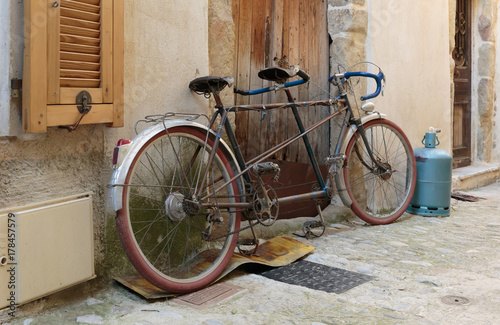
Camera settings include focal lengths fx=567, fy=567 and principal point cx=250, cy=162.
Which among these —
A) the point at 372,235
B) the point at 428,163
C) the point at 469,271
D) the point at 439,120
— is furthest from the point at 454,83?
the point at 469,271

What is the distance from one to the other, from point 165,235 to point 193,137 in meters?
0.57

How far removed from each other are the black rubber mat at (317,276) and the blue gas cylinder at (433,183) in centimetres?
177

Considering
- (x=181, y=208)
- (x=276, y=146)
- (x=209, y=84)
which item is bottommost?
(x=181, y=208)

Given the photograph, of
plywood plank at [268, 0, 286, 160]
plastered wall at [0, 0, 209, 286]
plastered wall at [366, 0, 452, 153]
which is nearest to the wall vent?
plastered wall at [0, 0, 209, 286]

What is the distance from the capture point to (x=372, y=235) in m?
4.02

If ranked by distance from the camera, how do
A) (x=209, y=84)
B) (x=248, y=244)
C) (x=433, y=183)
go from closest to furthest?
1. (x=209, y=84)
2. (x=248, y=244)
3. (x=433, y=183)

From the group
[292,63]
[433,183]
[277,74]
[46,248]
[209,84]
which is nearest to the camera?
[46,248]

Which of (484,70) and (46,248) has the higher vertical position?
(484,70)

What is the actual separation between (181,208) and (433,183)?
2608 mm

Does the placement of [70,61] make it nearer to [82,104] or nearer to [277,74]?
[82,104]

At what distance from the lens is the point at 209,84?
3.05 meters

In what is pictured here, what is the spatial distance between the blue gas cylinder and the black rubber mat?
177 cm

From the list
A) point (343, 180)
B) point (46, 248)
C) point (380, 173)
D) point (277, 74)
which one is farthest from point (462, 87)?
point (46, 248)

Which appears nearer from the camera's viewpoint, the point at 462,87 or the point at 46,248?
the point at 46,248
